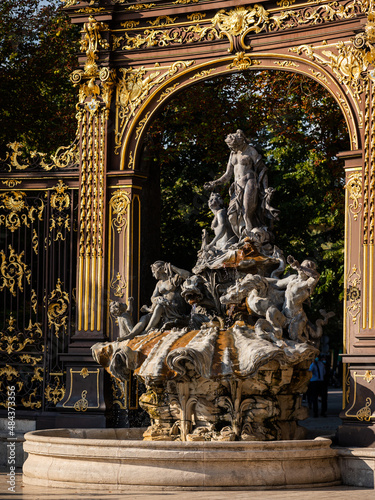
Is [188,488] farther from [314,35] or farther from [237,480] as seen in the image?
[314,35]

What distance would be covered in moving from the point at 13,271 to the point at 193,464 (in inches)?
197

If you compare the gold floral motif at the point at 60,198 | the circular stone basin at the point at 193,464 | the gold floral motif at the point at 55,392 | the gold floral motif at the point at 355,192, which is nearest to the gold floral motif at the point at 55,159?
the gold floral motif at the point at 60,198

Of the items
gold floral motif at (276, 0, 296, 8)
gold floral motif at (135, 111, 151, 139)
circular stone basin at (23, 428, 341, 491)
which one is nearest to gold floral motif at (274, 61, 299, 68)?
gold floral motif at (276, 0, 296, 8)

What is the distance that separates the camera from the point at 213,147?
16.2 metres

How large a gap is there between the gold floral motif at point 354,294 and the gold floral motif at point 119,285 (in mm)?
3156

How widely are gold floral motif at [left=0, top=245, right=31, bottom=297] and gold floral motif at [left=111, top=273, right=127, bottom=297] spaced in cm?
129

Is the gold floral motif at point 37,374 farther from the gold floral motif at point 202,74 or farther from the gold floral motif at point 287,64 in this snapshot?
the gold floral motif at point 287,64

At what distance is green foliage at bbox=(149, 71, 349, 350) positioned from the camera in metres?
15.1

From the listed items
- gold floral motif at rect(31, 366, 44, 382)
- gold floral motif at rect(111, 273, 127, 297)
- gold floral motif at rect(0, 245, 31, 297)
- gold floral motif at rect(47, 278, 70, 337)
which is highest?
gold floral motif at rect(0, 245, 31, 297)

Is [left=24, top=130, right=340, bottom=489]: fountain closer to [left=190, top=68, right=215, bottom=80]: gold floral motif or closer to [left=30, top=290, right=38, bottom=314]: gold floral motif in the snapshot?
[left=190, top=68, right=215, bottom=80]: gold floral motif

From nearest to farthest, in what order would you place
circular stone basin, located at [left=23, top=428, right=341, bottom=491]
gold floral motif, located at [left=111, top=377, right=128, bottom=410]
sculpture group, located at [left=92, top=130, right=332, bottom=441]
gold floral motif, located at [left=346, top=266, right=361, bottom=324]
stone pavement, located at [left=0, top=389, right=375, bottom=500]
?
stone pavement, located at [left=0, top=389, right=375, bottom=500] → circular stone basin, located at [left=23, top=428, right=341, bottom=491] → sculpture group, located at [left=92, top=130, right=332, bottom=441] → gold floral motif, located at [left=346, top=266, right=361, bottom=324] → gold floral motif, located at [left=111, top=377, right=128, bottom=410]

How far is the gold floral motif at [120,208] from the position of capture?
44.6 feet

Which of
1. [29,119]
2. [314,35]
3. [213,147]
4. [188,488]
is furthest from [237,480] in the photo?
[29,119]

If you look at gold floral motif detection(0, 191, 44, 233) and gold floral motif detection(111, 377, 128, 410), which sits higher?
gold floral motif detection(0, 191, 44, 233)
